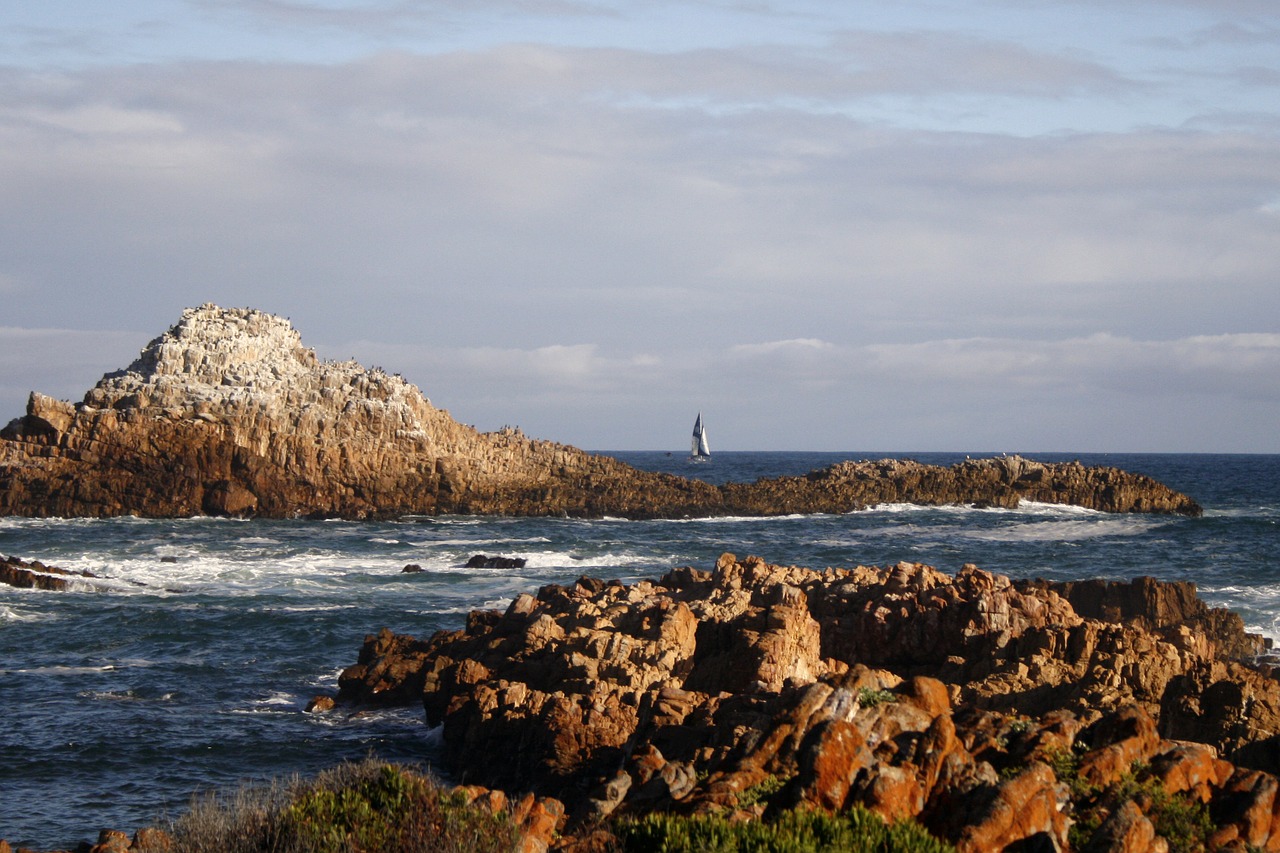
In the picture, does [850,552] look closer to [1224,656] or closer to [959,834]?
[1224,656]

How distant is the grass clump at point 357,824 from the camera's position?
11.4 m

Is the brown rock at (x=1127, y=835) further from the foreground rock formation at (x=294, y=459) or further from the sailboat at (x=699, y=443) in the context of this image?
the sailboat at (x=699, y=443)

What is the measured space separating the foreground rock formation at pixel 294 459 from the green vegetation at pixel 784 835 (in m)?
54.5

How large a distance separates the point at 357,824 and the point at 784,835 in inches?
151

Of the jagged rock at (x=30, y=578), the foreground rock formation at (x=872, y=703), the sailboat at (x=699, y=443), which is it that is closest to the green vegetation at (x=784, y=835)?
the foreground rock formation at (x=872, y=703)

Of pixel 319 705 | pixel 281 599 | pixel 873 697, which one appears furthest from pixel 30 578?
pixel 873 697

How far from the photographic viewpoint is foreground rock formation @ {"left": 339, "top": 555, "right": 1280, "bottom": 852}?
39.3 ft

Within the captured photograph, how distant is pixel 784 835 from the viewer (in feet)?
34.9

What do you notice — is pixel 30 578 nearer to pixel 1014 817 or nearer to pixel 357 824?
pixel 357 824

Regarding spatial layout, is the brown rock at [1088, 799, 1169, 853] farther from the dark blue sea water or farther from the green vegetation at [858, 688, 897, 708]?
the dark blue sea water

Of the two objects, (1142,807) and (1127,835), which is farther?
(1142,807)

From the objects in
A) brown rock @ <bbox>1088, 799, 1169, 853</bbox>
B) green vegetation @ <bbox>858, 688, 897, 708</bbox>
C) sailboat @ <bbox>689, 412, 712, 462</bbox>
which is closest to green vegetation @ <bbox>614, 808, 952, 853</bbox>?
brown rock @ <bbox>1088, 799, 1169, 853</bbox>

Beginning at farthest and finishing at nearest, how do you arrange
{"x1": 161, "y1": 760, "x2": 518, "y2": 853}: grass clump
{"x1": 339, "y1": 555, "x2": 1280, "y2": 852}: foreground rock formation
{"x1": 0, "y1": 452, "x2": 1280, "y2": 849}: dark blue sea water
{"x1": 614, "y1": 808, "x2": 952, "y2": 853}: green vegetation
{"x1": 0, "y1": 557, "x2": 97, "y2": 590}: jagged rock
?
{"x1": 0, "y1": 557, "x2": 97, "y2": 590}: jagged rock → {"x1": 0, "y1": 452, "x2": 1280, "y2": 849}: dark blue sea water → {"x1": 339, "y1": 555, "x2": 1280, "y2": 852}: foreground rock formation → {"x1": 161, "y1": 760, "x2": 518, "y2": 853}: grass clump → {"x1": 614, "y1": 808, "x2": 952, "y2": 853}: green vegetation

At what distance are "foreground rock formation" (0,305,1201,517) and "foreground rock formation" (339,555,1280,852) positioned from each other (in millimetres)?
39591
